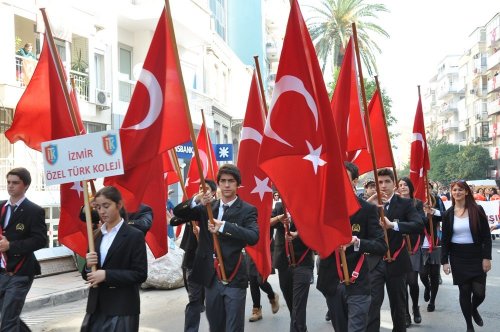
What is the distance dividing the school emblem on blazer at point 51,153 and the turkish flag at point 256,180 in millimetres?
3137

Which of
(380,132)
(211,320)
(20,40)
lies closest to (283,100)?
(211,320)

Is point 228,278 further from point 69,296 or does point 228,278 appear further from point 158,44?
point 69,296

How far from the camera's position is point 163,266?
12.9 meters

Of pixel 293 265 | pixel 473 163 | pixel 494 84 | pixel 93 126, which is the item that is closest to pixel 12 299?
pixel 293 265

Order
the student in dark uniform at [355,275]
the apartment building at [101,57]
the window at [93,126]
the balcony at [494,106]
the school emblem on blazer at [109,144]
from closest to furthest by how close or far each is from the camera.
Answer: the school emblem on blazer at [109,144] → the student in dark uniform at [355,275] → the apartment building at [101,57] → the window at [93,126] → the balcony at [494,106]

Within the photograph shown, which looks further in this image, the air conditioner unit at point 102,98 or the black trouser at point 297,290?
the air conditioner unit at point 102,98

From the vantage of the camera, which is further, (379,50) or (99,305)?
(379,50)

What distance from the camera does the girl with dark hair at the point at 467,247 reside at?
26.3ft

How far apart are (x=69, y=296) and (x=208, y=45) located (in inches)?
782

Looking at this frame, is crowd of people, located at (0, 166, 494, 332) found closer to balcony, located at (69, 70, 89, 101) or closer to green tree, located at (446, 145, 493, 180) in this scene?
balcony, located at (69, 70, 89, 101)

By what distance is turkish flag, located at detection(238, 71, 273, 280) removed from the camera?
815 centimetres

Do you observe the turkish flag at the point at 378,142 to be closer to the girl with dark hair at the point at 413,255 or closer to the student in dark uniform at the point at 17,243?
the girl with dark hair at the point at 413,255

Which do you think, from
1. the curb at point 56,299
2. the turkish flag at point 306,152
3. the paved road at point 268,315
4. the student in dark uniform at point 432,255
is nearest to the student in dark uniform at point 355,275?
the turkish flag at point 306,152

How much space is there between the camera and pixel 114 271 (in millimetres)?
4918
